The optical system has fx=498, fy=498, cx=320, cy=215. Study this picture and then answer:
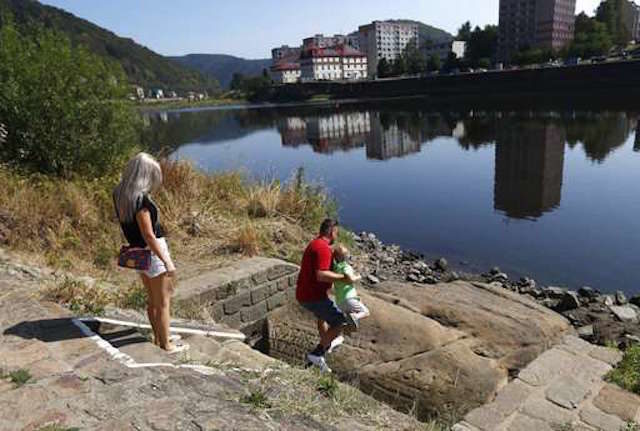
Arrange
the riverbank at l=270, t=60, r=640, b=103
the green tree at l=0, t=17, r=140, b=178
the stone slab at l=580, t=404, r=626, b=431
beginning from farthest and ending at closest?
the riverbank at l=270, t=60, r=640, b=103
the green tree at l=0, t=17, r=140, b=178
the stone slab at l=580, t=404, r=626, b=431

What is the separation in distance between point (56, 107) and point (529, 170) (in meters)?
18.3

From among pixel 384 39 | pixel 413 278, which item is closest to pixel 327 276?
pixel 413 278

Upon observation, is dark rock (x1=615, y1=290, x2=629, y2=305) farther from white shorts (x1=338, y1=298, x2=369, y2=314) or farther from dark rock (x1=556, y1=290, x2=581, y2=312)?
white shorts (x1=338, y1=298, x2=369, y2=314)

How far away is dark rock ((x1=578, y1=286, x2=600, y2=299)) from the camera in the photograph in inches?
385

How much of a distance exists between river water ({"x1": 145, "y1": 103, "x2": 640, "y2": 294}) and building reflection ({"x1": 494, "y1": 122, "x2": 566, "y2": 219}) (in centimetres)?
5

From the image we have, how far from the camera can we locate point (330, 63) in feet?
464

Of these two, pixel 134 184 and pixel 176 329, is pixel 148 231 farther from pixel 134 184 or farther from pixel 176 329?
pixel 176 329

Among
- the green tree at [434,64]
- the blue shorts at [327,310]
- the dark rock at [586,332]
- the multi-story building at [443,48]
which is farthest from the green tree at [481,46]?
the blue shorts at [327,310]

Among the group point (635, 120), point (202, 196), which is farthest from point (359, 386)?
point (635, 120)

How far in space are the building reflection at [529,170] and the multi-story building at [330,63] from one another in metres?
112

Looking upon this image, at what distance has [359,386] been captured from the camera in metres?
5.54

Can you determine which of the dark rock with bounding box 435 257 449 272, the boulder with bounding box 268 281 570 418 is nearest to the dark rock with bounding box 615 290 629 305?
the boulder with bounding box 268 281 570 418

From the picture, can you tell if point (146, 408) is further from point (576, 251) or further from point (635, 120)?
point (635, 120)

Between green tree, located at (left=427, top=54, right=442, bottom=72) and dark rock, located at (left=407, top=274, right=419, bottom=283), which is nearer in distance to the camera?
dark rock, located at (left=407, top=274, right=419, bottom=283)
